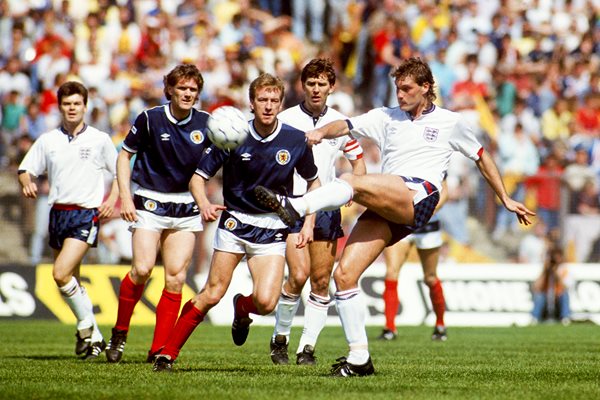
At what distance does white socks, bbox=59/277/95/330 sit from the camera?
12.1 m

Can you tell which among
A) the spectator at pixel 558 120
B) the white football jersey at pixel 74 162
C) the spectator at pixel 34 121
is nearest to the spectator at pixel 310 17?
the spectator at pixel 558 120

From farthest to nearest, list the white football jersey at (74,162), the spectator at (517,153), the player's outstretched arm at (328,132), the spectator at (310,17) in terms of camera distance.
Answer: the spectator at (310,17) < the spectator at (517,153) < the white football jersey at (74,162) < the player's outstretched arm at (328,132)

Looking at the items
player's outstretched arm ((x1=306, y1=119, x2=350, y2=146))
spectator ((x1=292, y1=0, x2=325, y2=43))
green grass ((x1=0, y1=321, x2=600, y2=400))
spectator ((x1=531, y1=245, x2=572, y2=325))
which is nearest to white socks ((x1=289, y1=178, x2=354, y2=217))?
player's outstretched arm ((x1=306, y1=119, x2=350, y2=146))

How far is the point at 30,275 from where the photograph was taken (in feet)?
63.3

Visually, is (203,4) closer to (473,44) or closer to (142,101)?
(142,101)

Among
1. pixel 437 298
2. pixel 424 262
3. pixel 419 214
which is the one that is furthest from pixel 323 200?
pixel 437 298

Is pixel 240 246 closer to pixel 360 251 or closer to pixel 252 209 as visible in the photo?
pixel 252 209

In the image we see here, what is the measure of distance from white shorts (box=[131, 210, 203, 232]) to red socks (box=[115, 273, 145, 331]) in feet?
2.05

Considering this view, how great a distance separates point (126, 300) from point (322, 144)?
2442 mm

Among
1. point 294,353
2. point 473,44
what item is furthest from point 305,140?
point 473,44

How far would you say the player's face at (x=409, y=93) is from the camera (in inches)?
390

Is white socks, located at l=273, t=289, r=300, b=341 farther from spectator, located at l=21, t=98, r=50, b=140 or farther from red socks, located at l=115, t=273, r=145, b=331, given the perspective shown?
spectator, located at l=21, t=98, r=50, b=140

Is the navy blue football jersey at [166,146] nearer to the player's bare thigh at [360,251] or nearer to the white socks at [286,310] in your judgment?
the white socks at [286,310]

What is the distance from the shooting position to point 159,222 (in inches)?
434
